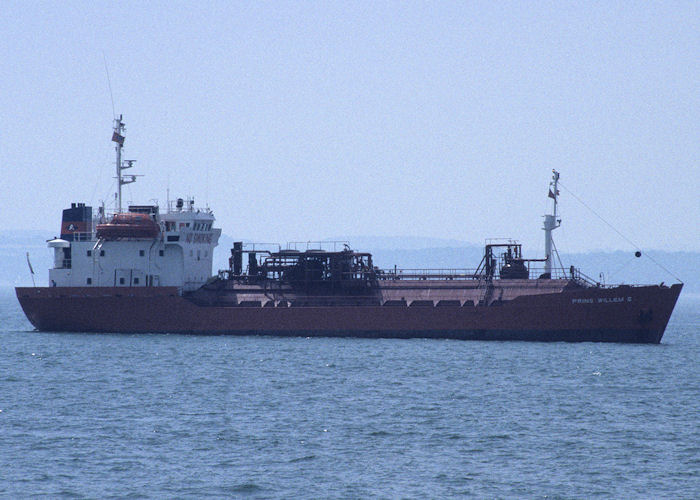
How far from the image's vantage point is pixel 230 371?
4716cm

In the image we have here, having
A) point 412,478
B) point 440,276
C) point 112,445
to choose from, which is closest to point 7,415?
point 112,445

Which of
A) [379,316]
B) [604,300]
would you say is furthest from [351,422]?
[604,300]

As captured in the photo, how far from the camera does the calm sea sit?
88.1 ft

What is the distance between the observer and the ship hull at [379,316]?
184ft

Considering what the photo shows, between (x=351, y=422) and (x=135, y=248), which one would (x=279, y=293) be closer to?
(x=135, y=248)

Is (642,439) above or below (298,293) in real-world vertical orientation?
below

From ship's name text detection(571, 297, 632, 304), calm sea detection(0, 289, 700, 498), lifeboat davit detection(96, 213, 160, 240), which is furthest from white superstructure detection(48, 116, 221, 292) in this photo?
ship's name text detection(571, 297, 632, 304)

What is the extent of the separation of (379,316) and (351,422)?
25048mm

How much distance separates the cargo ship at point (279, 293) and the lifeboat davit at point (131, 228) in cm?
6

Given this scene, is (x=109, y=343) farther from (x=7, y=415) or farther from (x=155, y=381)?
(x=7, y=415)

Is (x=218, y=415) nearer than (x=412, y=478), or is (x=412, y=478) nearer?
(x=412, y=478)

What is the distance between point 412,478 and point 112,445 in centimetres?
977

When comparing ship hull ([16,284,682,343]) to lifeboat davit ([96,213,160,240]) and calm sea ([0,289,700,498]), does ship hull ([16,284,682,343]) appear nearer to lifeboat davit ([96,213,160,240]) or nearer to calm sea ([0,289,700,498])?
calm sea ([0,289,700,498])

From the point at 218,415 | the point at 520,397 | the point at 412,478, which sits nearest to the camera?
the point at 412,478
